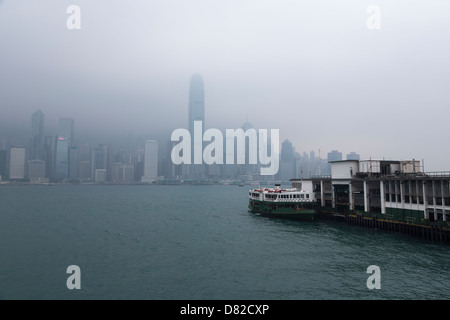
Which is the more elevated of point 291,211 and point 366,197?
point 366,197

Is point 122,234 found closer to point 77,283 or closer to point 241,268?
point 77,283

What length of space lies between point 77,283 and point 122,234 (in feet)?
83.6

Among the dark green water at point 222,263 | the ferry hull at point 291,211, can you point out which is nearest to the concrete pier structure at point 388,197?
the dark green water at point 222,263

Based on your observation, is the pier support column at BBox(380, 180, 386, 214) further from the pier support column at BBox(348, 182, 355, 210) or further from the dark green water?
the pier support column at BBox(348, 182, 355, 210)

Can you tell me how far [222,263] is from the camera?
3372 cm

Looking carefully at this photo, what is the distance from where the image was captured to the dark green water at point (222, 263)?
2523 cm

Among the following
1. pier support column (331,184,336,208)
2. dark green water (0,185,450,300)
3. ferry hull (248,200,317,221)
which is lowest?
dark green water (0,185,450,300)

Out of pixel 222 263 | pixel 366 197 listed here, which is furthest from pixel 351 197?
pixel 222 263

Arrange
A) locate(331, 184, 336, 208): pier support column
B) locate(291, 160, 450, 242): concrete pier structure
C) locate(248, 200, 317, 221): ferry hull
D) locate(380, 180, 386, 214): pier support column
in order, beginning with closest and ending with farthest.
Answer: locate(291, 160, 450, 242): concrete pier structure
locate(380, 180, 386, 214): pier support column
locate(248, 200, 317, 221): ferry hull
locate(331, 184, 336, 208): pier support column

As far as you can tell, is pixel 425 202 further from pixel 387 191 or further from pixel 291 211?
pixel 291 211

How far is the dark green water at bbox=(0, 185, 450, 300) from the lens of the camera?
25.2 m

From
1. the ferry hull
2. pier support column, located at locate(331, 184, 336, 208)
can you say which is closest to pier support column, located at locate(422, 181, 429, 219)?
the ferry hull

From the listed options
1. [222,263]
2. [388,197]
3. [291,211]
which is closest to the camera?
[222,263]

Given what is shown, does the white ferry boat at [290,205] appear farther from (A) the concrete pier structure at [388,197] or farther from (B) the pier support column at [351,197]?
(B) the pier support column at [351,197]
